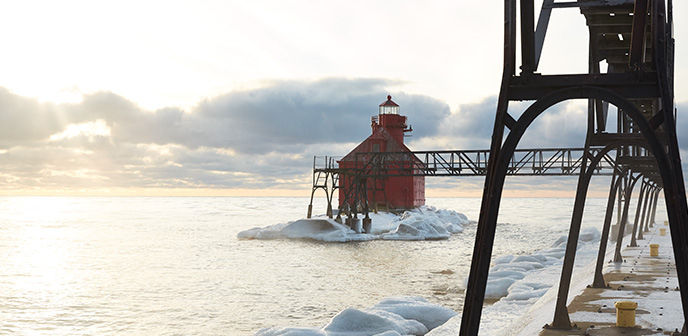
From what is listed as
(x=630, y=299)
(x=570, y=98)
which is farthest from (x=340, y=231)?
(x=570, y=98)

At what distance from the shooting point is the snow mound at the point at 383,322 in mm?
9781

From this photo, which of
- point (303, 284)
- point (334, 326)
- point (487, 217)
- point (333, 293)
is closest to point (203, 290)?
point (303, 284)

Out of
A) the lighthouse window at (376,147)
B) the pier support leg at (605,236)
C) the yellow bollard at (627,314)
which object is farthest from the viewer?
the lighthouse window at (376,147)

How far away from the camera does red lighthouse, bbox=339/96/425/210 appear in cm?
4828

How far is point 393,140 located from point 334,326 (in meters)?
39.1

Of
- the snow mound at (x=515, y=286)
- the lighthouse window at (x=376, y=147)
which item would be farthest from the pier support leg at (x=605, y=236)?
the lighthouse window at (x=376, y=147)

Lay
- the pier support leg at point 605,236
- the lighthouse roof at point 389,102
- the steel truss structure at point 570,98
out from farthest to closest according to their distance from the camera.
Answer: the lighthouse roof at point 389,102 < the pier support leg at point 605,236 < the steel truss structure at point 570,98

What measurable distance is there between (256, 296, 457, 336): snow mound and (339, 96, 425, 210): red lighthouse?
112 ft

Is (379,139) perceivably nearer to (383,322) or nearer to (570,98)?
(383,322)

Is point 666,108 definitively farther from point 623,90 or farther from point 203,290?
point 203,290

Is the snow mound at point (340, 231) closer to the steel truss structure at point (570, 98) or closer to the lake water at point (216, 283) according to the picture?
the lake water at point (216, 283)

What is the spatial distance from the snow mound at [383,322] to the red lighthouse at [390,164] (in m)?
34.2

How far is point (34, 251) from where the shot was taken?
35281mm

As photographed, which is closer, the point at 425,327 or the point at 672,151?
the point at 672,151
